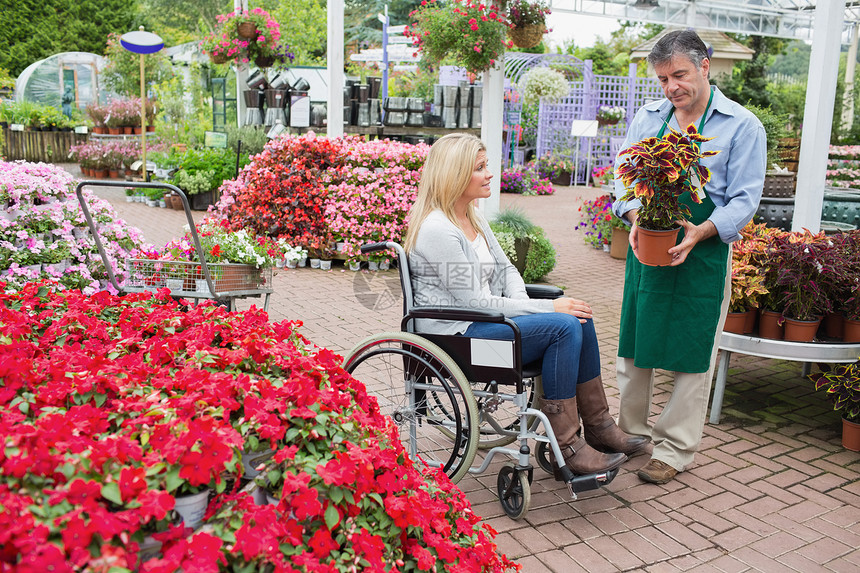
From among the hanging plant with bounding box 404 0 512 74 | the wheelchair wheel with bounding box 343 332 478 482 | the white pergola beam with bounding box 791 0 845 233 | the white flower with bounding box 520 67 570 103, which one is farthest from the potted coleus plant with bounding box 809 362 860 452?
the white flower with bounding box 520 67 570 103

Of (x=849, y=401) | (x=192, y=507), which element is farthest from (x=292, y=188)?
(x=192, y=507)

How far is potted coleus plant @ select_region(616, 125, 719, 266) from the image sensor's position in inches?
111

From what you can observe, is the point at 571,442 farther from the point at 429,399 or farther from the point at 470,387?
the point at 429,399

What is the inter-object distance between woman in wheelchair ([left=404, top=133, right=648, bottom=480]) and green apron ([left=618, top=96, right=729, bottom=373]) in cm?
37

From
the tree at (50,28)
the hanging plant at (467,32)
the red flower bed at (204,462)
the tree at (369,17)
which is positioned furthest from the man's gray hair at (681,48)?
the tree at (369,17)

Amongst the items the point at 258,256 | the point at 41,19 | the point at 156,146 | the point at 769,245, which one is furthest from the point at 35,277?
the point at 41,19

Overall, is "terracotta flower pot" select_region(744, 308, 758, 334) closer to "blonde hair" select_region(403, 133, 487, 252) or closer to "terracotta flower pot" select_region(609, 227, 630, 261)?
"blonde hair" select_region(403, 133, 487, 252)

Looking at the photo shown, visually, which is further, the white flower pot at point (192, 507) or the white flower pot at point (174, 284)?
the white flower pot at point (174, 284)

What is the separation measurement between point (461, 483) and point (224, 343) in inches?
56.8

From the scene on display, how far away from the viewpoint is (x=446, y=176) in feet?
9.89

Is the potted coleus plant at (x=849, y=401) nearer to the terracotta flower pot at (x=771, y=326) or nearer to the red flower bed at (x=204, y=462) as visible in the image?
the terracotta flower pot at (x=771, y=326)

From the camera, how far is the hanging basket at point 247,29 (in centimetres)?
1077

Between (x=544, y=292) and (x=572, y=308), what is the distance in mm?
400

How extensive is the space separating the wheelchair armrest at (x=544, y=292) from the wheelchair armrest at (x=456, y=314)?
62cm
